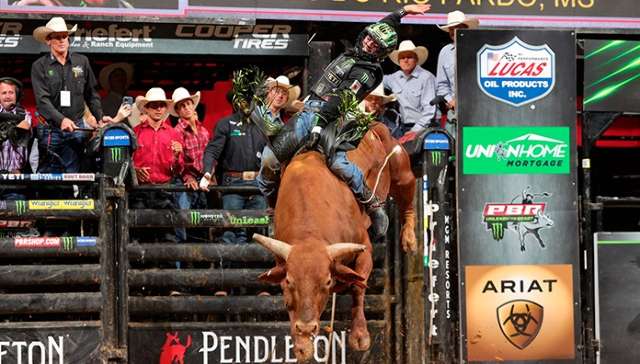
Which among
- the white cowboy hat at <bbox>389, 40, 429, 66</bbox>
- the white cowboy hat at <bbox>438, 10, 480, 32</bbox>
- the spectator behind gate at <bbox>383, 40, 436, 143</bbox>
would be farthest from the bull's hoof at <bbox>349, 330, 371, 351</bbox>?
the white cowboy hat at <bbox>389, 40, 429, 66</bbox>

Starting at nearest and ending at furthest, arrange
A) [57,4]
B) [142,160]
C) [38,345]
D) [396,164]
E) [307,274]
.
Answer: [307,274]
[38,345]
[396,164]
[142,160]
[57,4]

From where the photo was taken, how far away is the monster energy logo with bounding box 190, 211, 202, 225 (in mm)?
9156

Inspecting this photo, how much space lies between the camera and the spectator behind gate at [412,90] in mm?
11100

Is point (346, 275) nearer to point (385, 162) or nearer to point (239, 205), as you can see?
point (385, 162)

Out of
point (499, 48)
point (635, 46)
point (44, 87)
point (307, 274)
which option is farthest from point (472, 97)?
point (44, 87)

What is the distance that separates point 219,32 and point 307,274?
4.63 metres

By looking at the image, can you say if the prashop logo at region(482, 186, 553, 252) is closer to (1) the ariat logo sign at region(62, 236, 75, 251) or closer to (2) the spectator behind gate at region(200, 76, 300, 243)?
(2) the spectator behind gate at region(200, 76, 300, 243)

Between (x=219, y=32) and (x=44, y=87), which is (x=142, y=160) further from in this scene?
(x=219, y=32)

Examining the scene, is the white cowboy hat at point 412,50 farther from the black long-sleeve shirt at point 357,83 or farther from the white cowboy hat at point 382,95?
the black long-sleeve shirt at point 357,83

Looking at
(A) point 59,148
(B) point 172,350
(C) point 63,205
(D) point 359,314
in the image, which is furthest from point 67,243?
(D) point 359,314

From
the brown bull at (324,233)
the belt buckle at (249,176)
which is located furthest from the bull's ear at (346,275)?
the belt buckle at (249,176)

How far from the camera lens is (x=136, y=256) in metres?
9.05

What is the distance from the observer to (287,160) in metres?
8.78

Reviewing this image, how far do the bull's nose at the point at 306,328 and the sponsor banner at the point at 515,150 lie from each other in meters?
2.34
